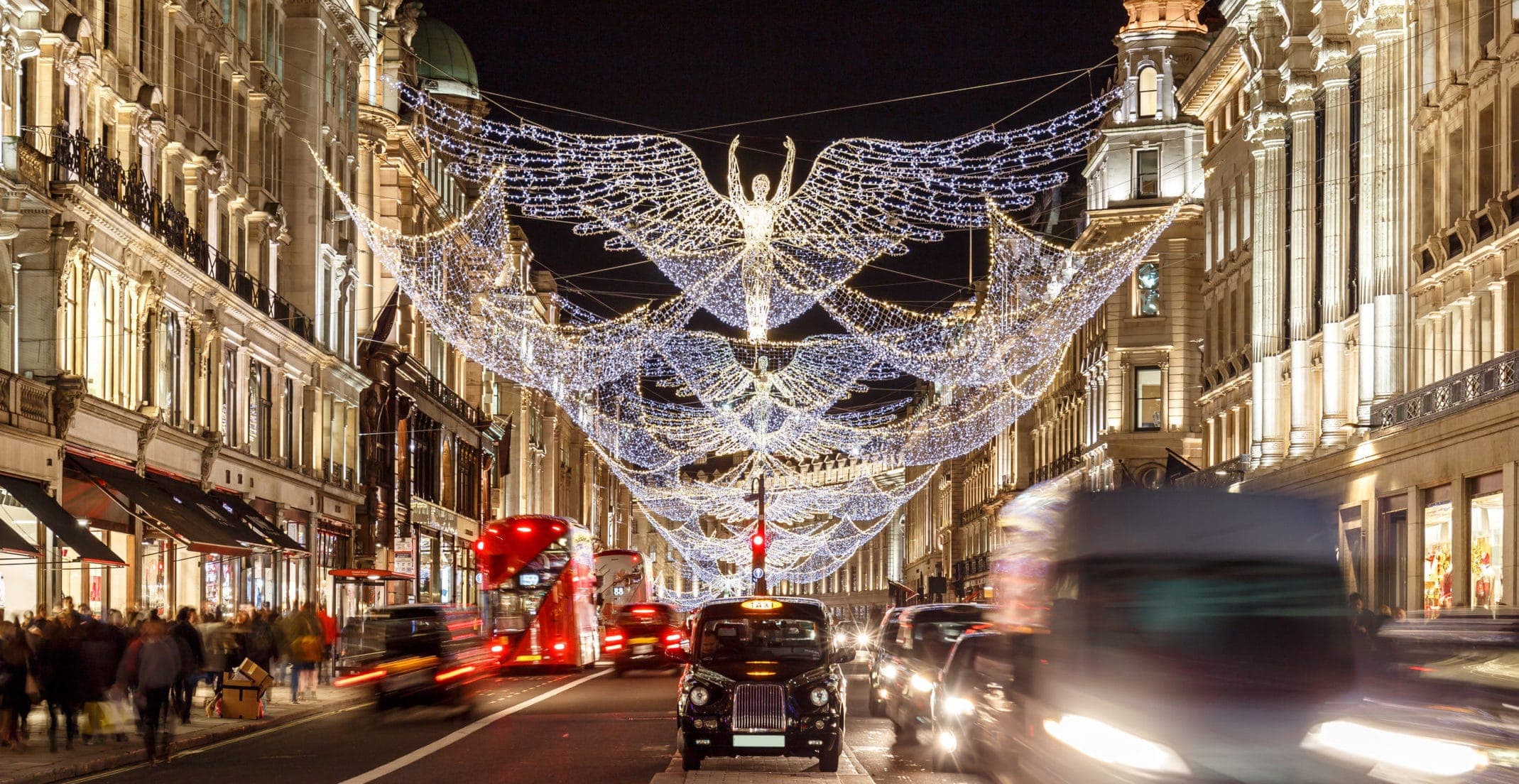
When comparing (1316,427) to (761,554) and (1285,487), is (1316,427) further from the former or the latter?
(761,554)

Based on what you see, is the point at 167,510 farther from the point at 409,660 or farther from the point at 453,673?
the point at 409,660

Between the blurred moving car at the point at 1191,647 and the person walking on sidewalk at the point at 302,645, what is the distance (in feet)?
66.5

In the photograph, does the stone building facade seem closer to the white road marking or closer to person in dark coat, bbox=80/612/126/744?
person in dark coat, bbox=80/612/126/744

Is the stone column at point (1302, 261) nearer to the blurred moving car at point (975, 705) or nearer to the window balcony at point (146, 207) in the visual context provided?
the window balcony at point (146, 207)

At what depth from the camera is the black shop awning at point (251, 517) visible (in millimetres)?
44741

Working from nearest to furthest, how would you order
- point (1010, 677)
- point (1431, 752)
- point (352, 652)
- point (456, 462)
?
point (1431, 752), point (1010, 677), point (352, 652), point (456, 462)

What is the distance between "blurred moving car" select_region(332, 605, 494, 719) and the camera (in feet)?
92.2

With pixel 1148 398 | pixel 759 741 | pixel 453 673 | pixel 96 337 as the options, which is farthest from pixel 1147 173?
pixel 759 741

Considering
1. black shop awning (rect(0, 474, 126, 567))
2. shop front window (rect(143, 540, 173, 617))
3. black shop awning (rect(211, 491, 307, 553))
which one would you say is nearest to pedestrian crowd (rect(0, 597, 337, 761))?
black shop awning (rect(0, 474, 126, 567))

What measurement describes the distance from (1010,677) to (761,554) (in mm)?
54937

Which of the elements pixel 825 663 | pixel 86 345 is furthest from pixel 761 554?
pixel 825 663

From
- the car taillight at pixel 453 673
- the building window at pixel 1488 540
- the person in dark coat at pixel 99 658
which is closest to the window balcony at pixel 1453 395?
the building window at pixel 1488 540

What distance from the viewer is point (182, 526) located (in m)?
37.7

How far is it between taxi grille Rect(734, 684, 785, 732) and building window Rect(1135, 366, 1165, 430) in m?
54.5
